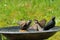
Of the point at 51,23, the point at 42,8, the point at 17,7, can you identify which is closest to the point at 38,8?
the point at 42,8

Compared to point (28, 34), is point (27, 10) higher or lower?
higher

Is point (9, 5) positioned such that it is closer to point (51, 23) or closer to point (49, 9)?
point (49, 9)

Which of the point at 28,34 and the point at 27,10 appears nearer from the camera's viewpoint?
the point at 28,34

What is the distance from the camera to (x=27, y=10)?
5.71m

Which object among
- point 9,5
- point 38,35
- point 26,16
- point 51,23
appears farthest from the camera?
point 9,5

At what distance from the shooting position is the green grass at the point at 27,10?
5.46 meters

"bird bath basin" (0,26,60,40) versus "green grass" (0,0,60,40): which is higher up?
"green grass" (0,0,60,40)

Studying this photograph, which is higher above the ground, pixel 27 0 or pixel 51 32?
pixel 27 0

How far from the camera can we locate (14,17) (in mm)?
5566

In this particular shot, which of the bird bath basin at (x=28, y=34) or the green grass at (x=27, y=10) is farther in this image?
the green grass at (x=27, y=10)

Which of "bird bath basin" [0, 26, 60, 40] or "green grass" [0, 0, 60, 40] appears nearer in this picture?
"bird bath basin" [0, 26, 60, 40]

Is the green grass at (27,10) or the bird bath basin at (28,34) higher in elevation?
the green grass at (27,10)

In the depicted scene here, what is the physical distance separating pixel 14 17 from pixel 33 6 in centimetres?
53

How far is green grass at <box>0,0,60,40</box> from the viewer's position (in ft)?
17.9
